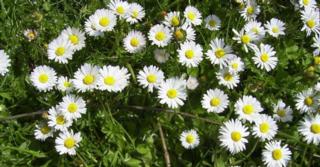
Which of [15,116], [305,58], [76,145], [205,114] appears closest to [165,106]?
[205,114]

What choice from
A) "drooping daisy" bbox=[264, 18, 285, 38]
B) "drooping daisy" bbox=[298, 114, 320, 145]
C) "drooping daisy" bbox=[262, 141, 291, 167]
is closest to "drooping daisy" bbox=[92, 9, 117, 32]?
"drooping daisy" bbox=[264, 18, 285, 38]

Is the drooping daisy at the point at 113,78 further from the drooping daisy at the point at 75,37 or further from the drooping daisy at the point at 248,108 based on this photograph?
the drooping daisy at the point at 248,108

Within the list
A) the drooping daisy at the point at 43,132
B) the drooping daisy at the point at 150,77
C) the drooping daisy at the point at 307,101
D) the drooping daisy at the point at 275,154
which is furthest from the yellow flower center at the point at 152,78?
the drooping daisy at the point at 307,101

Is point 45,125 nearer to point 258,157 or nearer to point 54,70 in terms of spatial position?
point 54,70

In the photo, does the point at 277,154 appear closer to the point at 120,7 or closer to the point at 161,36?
the point at 161,36

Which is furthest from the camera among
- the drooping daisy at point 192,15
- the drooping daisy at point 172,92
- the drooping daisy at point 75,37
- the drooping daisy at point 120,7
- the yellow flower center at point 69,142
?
the drooping daisy at point 192,15

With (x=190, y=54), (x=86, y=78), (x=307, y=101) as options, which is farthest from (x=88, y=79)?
(x=307, y=101)

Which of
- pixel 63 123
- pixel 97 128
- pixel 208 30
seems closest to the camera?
pixel 63 123
